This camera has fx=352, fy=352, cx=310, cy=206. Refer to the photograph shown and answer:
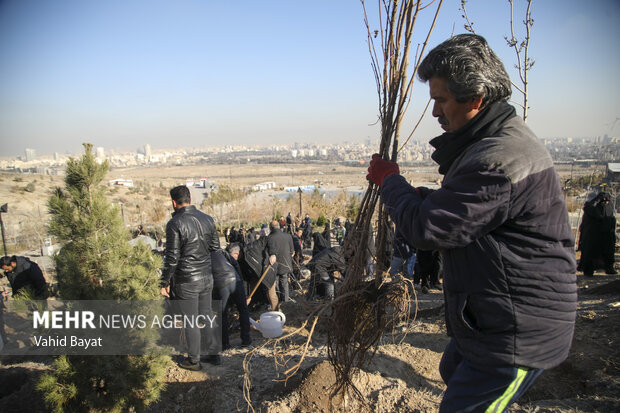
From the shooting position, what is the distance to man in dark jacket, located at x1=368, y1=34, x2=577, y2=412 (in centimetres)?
111

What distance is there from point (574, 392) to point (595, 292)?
9.65 feet

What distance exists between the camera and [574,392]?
9.34 feet

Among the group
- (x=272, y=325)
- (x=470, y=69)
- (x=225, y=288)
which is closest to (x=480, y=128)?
(x=470, y=69)

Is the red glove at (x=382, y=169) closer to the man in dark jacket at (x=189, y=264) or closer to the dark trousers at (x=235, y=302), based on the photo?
the man in dark jacket at (x=189, y=264)

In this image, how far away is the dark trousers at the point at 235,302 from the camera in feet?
12.8

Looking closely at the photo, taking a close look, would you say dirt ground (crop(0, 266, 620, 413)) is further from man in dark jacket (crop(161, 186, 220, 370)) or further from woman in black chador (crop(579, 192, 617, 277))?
woman in black chador (crop(579, 192, 617, 277))

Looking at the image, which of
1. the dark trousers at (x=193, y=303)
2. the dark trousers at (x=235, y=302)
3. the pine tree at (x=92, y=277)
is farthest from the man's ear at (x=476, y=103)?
the dark trousers at (x=235, y=302)

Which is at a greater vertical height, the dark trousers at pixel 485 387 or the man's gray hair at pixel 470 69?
the man's gray hair at pixel 470 69

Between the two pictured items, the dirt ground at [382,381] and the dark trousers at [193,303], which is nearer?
the dirt ground at [382,381]

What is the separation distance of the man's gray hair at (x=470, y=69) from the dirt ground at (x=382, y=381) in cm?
150

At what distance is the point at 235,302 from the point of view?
4.09m

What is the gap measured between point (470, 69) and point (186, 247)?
9.32 ft

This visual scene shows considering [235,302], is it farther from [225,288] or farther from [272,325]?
[272,325]

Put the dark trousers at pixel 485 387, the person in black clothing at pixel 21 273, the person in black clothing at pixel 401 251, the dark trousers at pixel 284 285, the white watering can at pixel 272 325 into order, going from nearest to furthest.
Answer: the dark trousers at pixel 485 387 < the person in black clothing at pixel 401 251 < the white watering can at pixel 272 325 < the person in black clothing at pixel 21 273 < the dark trousers at pixel 284 285
